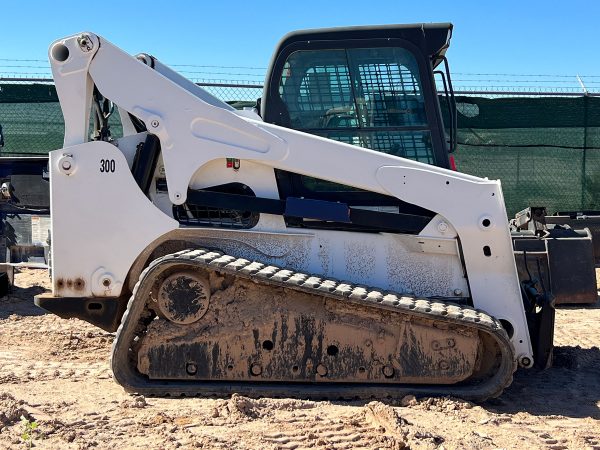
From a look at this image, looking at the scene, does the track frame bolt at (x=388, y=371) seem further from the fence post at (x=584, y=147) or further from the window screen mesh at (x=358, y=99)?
the fence post at (x=584, y=147)

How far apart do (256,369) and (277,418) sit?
0.60 m

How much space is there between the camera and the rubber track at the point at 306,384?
467 centimetres

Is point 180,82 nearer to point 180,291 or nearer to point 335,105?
point 335,105

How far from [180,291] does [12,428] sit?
125cm

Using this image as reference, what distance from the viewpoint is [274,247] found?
5.16 meters

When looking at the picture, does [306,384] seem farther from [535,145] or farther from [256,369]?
[535,145]

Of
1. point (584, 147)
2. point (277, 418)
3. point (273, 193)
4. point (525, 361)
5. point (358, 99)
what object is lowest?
point (277, 418)

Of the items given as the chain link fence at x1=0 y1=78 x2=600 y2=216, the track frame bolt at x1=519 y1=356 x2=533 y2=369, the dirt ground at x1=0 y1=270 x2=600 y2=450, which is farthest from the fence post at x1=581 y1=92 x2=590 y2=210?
the track frame bolt at x1=519 y1=356 x2=533 y2=369

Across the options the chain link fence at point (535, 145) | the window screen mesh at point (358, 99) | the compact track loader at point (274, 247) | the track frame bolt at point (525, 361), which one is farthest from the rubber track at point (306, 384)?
the chain link fence at point (535, 145)

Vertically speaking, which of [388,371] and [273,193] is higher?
[273,193]

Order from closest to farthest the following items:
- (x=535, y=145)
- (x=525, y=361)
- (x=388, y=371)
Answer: (x=388, y=371)
(x=525, y=361)
(x=535, y=145)

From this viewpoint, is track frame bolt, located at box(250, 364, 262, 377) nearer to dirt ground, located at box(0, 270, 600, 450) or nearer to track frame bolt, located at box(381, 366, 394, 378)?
dirt ground, located at box(0, 270, 600, 450)

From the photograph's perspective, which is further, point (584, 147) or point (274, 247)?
point (584, 147)

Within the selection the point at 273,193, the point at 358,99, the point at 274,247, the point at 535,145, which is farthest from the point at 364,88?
the point at 535,145
